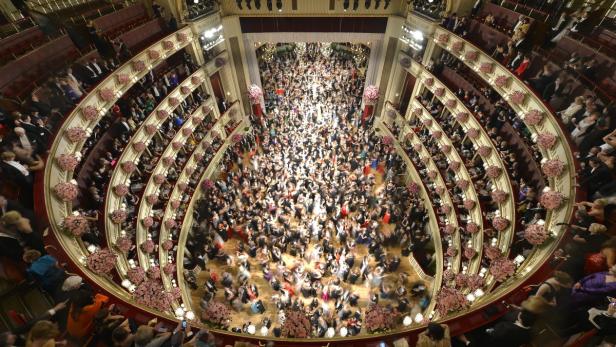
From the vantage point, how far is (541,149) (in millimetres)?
12844

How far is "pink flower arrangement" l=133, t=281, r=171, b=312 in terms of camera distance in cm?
1127

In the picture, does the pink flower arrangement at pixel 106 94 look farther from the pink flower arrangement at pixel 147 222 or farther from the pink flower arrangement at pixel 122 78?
the pink flower arrangement at pixel 147 222

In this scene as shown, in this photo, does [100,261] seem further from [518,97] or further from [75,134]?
[518,97]

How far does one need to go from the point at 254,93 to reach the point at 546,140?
21.8 m

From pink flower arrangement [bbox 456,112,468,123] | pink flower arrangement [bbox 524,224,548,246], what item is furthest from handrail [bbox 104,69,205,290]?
pink flower arrangement [bbox 456,112,468,123]

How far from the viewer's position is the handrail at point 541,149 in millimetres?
10148

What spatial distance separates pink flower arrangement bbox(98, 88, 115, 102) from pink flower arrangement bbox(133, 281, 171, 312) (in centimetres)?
869

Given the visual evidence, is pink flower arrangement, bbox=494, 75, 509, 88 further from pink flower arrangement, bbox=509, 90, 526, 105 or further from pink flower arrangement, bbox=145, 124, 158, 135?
pink flower arrangement, bbox=145, 124, 158, 135

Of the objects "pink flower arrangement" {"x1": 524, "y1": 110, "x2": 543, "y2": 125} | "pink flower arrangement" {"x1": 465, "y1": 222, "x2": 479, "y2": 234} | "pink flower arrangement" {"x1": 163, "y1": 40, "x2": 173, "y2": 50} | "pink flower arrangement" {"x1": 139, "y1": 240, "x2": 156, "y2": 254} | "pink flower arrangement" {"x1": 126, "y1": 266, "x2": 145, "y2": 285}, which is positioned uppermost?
"pink flower arrangement" {"x1": 163, "y1": 40, "x2": 173, "y2": 50}

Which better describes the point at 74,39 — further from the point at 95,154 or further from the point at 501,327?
the point at 501,327

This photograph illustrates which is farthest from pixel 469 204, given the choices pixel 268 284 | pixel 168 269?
pixel 168 269

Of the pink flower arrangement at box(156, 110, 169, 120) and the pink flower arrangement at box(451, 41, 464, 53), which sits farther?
the pink flower arrangement at box(156, 110, 169, 120)

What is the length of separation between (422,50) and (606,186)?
15276mm

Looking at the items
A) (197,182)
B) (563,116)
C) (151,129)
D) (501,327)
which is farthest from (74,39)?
(563,116)
